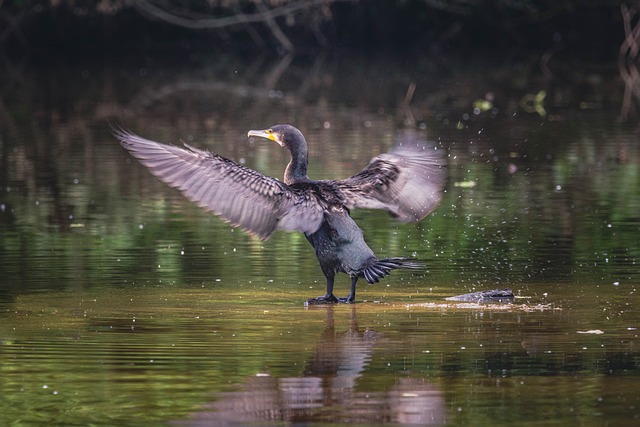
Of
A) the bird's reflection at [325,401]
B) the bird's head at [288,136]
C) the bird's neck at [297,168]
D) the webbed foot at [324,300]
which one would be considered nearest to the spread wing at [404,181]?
the bird's neck at [297,168]

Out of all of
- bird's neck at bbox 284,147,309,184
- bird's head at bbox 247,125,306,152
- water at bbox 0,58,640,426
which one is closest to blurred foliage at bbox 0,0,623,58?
water at bbox 0,58,640,426

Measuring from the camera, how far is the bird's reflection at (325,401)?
6.35 metres

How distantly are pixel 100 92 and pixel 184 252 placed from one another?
695 inches

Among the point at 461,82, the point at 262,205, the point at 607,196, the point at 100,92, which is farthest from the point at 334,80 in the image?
the point at 262,205

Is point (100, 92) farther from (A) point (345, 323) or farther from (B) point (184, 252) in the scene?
(A) point (345, 323)

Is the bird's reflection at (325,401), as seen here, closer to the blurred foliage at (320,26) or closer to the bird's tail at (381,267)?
the bird's tail at (381,267)

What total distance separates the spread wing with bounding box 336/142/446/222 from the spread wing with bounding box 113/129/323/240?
671 mm

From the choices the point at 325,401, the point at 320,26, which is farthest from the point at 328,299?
the point at 320,26

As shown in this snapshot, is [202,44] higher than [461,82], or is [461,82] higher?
[202,44]

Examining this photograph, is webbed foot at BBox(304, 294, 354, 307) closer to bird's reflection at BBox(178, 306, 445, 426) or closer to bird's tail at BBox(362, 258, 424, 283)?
bird's tail at BBox(362, 258, 424, 283)

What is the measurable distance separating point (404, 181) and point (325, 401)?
3.43 metres

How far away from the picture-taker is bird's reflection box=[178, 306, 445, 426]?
635cm

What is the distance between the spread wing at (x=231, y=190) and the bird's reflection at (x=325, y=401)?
167 cm

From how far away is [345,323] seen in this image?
28.2 ft
